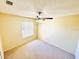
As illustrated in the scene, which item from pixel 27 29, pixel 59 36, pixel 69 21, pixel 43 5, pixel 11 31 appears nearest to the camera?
pixel 43 5

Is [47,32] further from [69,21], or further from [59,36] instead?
[69,21]

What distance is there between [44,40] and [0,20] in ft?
11.5

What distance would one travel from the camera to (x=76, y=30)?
342 cm

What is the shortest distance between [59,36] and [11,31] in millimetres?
2776

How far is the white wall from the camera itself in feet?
11.8

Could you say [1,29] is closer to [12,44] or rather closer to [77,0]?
[12,44]

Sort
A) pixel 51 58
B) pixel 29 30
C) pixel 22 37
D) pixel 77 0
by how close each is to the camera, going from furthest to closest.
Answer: pixel 29 30
pixel 22 37
pixel 51 58
pixel 77 0

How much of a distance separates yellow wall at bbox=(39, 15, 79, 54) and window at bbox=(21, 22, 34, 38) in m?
1.13

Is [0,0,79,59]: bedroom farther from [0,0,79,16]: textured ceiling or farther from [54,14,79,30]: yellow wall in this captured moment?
[0,0,79,16]: textured ceiling

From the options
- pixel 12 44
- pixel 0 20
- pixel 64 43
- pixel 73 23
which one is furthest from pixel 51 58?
pixel 0 20

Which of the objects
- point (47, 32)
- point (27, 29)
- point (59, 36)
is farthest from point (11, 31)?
point (59, 36)

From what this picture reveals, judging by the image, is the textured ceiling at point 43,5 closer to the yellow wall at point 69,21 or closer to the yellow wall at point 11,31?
the yellow wall at point 69,21

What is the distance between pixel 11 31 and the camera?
399 cm

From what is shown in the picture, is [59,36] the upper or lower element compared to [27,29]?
lower
